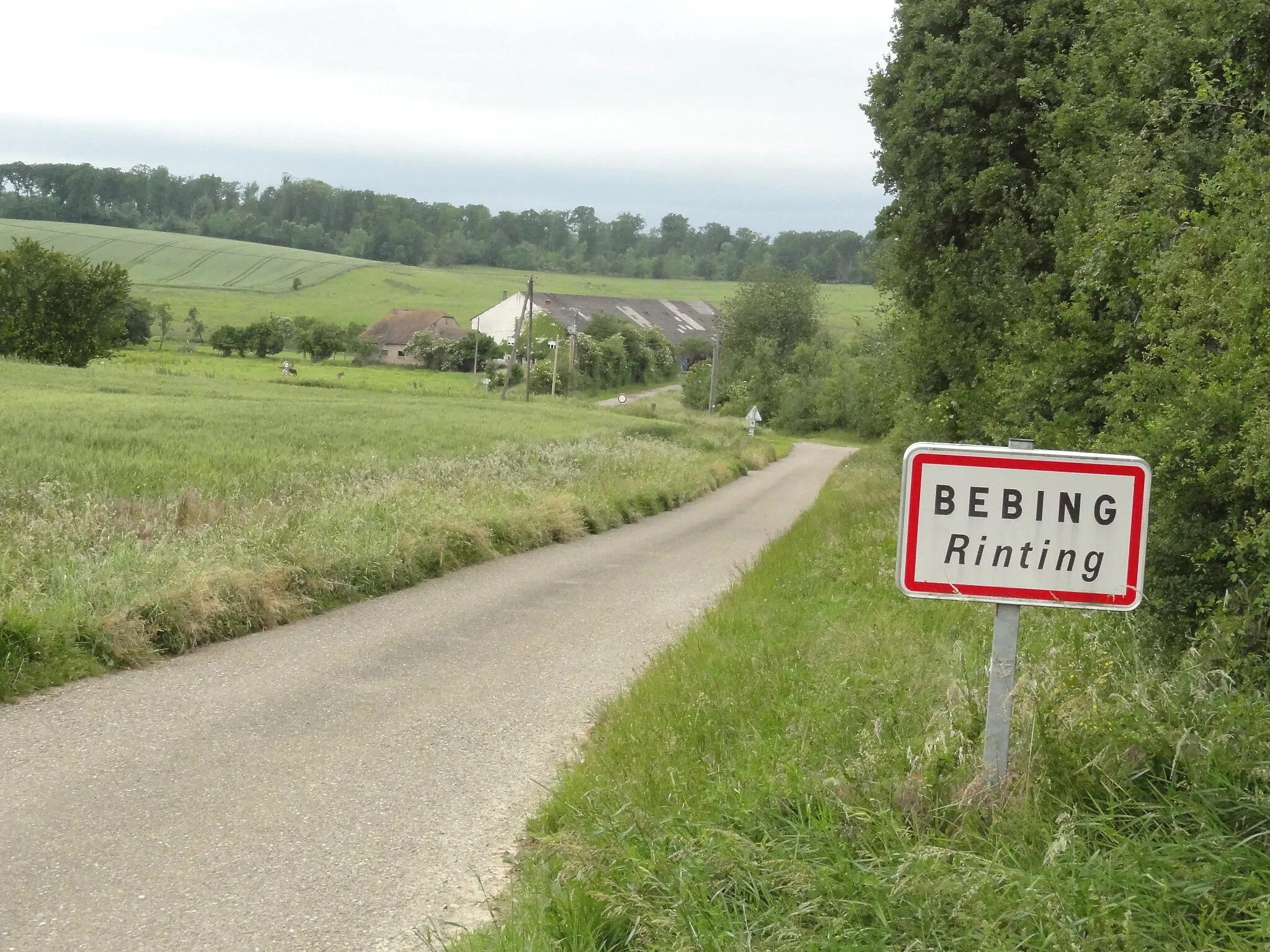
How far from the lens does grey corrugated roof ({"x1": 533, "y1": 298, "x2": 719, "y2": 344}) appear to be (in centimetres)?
11950

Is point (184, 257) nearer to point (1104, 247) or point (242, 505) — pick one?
point (242, 505)

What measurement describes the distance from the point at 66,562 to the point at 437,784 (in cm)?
571

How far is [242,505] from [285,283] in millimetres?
134247

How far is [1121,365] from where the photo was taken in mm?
11969

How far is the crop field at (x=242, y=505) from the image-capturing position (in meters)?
9.33

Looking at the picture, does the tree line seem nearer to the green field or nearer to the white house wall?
the green field

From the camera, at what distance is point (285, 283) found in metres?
142

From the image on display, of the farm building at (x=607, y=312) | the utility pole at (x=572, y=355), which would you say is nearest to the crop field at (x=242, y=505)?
the utility pole at (x=572, y=355)

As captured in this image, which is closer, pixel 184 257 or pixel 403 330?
pixel 403 330

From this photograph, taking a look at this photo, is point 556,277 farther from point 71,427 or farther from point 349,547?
point 349,547

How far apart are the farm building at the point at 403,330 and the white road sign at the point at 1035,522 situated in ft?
338

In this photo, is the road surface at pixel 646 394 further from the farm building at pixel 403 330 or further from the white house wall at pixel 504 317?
the farm building at pixel 403 330

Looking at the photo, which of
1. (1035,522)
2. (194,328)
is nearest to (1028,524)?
(1035,522)

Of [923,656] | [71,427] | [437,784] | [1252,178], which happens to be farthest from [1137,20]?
[71,427]
